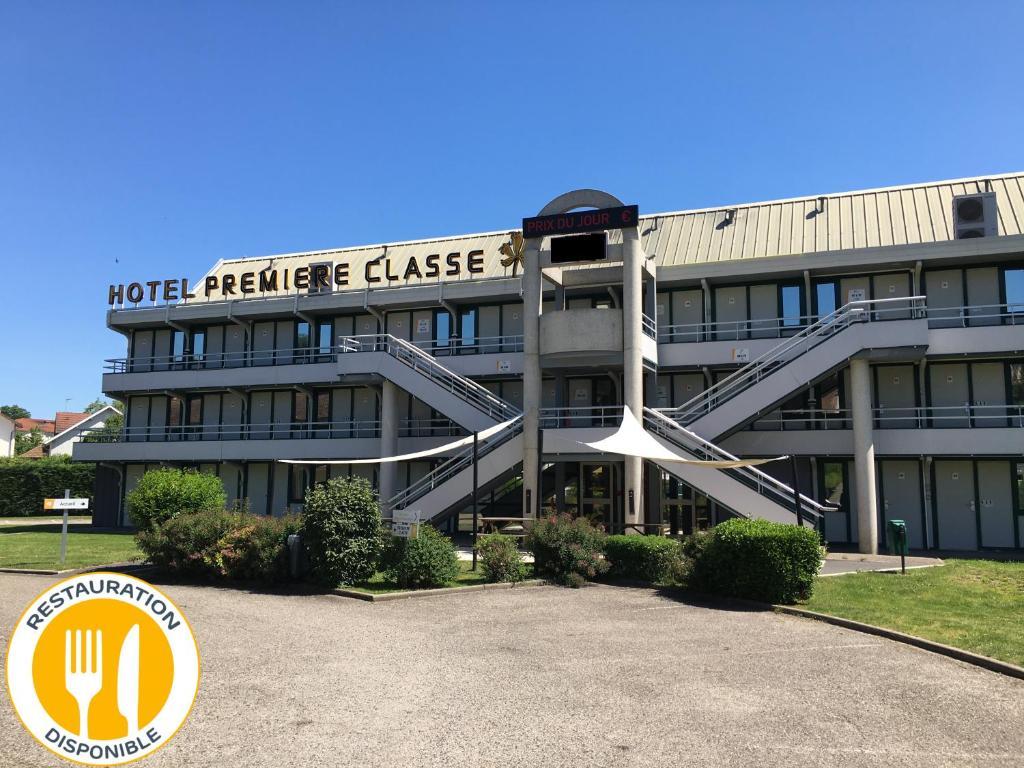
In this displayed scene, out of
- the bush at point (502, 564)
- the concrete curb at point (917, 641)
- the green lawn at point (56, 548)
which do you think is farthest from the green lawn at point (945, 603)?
the green lawn at point (56, 548)

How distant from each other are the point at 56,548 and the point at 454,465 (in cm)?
1381

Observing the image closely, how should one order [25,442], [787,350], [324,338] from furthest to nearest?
[25,442] < [324,338] < [787,350]

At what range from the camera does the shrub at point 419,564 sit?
1786cm

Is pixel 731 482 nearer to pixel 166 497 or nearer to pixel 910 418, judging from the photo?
pixel 910 418

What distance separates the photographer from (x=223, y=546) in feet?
61.3

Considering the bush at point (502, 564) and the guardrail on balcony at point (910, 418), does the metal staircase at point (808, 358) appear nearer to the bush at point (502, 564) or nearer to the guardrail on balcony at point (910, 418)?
the guardrail on balcony at point (910, 418)

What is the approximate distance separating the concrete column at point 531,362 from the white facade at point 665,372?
0.27ft

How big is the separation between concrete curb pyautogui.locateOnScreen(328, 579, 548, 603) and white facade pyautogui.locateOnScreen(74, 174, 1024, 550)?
555 cm

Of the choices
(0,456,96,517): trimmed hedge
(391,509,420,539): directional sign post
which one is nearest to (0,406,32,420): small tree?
(0,456,96,517): trimmed hedge

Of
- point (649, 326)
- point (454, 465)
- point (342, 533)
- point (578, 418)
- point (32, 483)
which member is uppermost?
point (649, 326)

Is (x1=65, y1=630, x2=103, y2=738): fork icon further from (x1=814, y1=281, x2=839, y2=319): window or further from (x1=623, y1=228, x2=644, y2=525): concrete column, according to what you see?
(x1=814, y1=281, x2=839, y2=319): window

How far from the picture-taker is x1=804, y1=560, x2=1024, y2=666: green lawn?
494 inches

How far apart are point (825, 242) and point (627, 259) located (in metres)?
10.6

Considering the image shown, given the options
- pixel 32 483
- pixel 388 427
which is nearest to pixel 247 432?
pixel 388 427
